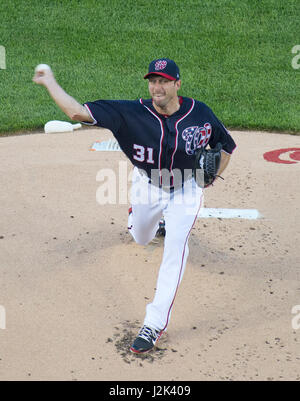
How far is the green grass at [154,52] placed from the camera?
32.9 feet

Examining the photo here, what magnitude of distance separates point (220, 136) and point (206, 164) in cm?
35

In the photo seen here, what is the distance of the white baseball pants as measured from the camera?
183 inches

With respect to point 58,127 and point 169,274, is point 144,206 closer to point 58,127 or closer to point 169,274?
point 169,274

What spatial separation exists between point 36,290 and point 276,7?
380 inches

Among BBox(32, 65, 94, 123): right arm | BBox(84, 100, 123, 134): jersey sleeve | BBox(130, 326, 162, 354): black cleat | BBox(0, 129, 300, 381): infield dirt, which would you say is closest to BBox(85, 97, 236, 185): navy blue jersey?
BBox(84, 100, 123, 134): jersey sleeve

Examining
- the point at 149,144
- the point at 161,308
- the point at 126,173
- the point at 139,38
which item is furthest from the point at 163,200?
the point at 139,38

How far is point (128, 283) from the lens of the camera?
5.45 meters

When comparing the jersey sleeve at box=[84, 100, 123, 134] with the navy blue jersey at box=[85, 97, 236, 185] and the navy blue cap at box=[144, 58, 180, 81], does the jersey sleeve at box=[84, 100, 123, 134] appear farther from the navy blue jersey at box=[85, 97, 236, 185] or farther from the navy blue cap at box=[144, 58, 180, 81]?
the navy blue cap at box=[144, 58, 180, 81]

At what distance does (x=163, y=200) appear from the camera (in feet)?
16.8

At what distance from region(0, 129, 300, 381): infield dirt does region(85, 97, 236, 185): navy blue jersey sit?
3.53ft

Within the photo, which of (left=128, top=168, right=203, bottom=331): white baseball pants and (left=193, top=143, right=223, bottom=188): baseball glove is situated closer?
(left=128, top=168, right=203, bottom=331): white baseball pants

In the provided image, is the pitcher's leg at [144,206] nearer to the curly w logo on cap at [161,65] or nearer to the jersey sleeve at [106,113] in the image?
the jersey sleeve at [106,113]

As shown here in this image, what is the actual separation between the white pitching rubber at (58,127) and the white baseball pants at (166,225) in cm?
378

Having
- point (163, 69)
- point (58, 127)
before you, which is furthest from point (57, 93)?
point (58, 127)
